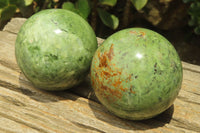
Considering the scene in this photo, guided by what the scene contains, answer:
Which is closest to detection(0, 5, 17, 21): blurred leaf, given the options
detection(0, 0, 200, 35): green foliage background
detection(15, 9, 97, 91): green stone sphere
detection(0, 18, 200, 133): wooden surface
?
detection(0, 0, 200, 35): green foliage background

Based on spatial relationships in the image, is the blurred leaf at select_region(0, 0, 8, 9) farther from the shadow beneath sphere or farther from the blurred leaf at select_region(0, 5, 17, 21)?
the shadow beneath sphere

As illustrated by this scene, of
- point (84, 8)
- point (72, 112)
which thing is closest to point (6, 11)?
point (84, 8)

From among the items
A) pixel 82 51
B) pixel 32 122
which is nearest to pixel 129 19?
pixel 82 51

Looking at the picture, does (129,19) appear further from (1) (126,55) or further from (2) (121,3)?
(1) (126,55)

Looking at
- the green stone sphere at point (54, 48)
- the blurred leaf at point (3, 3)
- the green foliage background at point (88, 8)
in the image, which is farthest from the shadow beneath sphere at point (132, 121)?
the blurred leaf at point (3, 3)

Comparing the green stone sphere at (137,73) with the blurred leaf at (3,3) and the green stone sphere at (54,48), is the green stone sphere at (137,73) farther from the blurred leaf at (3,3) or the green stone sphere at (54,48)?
the blurred leaf at (3,3)
